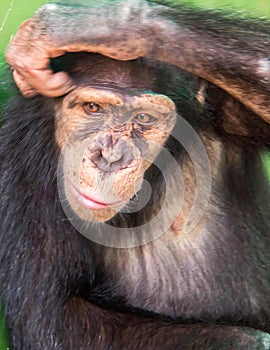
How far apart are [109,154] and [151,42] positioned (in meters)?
0.45

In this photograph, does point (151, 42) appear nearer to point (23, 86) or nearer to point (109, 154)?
point (109, 154)

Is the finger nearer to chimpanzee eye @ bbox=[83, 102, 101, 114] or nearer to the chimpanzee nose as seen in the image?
chimpanzee eye @ bbox=[83, 102, 101, 114]

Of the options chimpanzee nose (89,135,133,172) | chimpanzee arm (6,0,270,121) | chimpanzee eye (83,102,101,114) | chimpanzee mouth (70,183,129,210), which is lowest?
chimpanzee mouth (70,183,129,210)

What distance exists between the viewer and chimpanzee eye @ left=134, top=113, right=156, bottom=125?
3.55m

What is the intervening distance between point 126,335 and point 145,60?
3.80ft

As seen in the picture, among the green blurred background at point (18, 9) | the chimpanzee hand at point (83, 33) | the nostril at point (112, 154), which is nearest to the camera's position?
the chimpanzee hand at point (83, 33)

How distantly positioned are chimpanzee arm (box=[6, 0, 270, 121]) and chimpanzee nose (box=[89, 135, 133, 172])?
0.30 meters

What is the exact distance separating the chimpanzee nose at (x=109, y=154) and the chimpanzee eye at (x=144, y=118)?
5.5 inches

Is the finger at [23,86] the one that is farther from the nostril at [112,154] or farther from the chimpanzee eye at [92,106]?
the nostril at [112,154]

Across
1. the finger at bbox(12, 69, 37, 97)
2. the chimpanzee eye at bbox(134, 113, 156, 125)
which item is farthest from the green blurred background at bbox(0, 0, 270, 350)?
the chimpanzee eye at bbox(134, 113, 156, 125)

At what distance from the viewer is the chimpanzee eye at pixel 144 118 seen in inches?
140

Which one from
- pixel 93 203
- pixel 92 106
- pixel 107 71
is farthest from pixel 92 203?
pixel 107 71

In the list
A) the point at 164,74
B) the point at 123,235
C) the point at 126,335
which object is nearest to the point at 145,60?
the point at 164,74

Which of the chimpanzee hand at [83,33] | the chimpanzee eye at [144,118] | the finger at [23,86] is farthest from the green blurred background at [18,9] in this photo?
the chimpanzee hand at [83,33]
